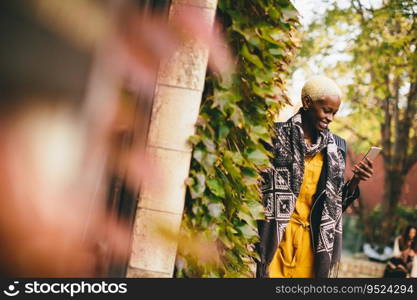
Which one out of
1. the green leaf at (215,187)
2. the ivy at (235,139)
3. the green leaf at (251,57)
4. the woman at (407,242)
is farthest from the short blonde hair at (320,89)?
the woman at (407,242)

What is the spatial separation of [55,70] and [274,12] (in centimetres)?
145

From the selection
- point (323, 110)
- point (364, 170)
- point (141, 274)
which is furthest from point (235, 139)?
point (364, 170)

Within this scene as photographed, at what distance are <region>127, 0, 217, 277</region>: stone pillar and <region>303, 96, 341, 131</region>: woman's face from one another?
1332mm

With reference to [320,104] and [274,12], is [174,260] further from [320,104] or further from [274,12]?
[320,104]

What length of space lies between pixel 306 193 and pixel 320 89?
2.37 ft

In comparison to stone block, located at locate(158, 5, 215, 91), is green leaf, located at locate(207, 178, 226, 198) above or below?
below

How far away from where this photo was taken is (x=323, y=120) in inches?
131

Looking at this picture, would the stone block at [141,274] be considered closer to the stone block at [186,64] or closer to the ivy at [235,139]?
the ivy at [235,139]

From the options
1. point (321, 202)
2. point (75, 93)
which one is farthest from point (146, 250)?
point (321, 202)

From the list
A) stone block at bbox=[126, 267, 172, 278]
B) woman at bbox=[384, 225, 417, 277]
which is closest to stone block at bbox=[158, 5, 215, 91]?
stone block at bbox=[126, 267, 172, 278]

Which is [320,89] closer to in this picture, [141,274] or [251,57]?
[251,57]

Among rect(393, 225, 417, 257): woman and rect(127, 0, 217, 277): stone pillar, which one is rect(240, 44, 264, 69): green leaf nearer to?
rect(127, 0, 217, 277): stone pillar

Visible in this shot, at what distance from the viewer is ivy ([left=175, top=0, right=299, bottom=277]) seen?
2.33 meters

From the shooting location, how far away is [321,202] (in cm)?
333
